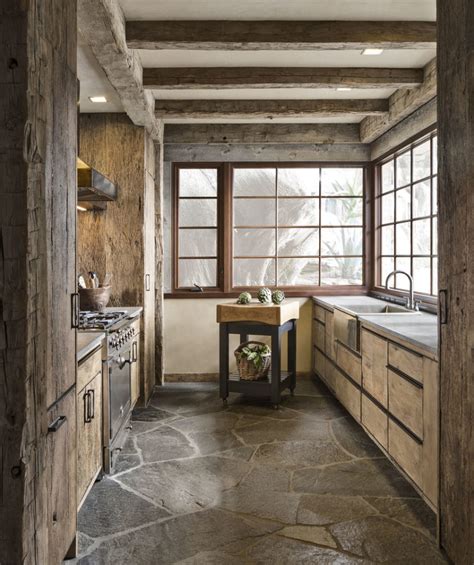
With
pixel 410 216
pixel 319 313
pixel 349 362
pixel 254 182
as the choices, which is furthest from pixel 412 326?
pixel 254 182

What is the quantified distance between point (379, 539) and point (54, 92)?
2291 mm

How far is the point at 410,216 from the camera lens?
14.7 ft

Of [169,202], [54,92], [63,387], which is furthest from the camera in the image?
[169,202]

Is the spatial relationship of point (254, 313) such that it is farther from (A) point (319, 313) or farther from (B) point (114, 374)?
(B) point (114, 374)

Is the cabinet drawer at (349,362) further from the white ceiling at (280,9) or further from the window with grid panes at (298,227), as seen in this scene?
the white ceiling at (280,9)

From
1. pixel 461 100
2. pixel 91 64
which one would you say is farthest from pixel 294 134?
pixel 461 100

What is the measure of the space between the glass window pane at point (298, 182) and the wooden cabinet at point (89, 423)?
3398 mm

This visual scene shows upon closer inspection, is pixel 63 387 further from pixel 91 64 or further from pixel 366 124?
pixel 366 124

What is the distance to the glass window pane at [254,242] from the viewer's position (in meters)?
5.54

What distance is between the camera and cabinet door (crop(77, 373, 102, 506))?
2354 mm

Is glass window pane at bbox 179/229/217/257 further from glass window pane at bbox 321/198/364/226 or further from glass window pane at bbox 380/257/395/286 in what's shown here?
glass window pane at bbox 380/257/395/286

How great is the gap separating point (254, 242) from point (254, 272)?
1.09ft

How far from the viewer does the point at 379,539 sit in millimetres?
2291

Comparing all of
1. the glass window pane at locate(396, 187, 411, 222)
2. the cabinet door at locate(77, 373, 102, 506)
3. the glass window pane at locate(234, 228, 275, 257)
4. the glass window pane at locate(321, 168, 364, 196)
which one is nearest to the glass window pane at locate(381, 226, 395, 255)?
the glass window pane at locate(396, 187, 411, 222)
